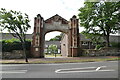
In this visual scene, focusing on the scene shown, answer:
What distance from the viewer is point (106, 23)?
22641mm

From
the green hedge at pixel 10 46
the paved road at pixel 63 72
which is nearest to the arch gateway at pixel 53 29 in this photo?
the green hedge at pixel 10 46

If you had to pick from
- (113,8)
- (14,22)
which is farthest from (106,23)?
(14,22)

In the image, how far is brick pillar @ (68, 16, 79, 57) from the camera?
73.5 ft

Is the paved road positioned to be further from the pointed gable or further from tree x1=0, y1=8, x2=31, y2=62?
the pointed gable

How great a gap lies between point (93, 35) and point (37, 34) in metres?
12.5

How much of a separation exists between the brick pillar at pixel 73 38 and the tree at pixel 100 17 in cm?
306

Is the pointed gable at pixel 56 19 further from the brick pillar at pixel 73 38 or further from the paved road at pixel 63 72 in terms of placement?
the paved road at pixel 63 72

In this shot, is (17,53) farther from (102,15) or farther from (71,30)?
(102,15)

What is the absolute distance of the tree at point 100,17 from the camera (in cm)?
2317

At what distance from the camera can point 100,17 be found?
24219mm

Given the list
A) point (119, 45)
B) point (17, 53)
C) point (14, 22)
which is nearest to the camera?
point (14, 22)

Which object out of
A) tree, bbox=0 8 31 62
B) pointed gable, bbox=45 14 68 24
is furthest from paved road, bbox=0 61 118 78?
pointed gable, bbox=45 14 68 24

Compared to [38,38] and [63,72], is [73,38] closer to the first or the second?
[38,38]

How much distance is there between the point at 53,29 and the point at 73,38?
4.27m
